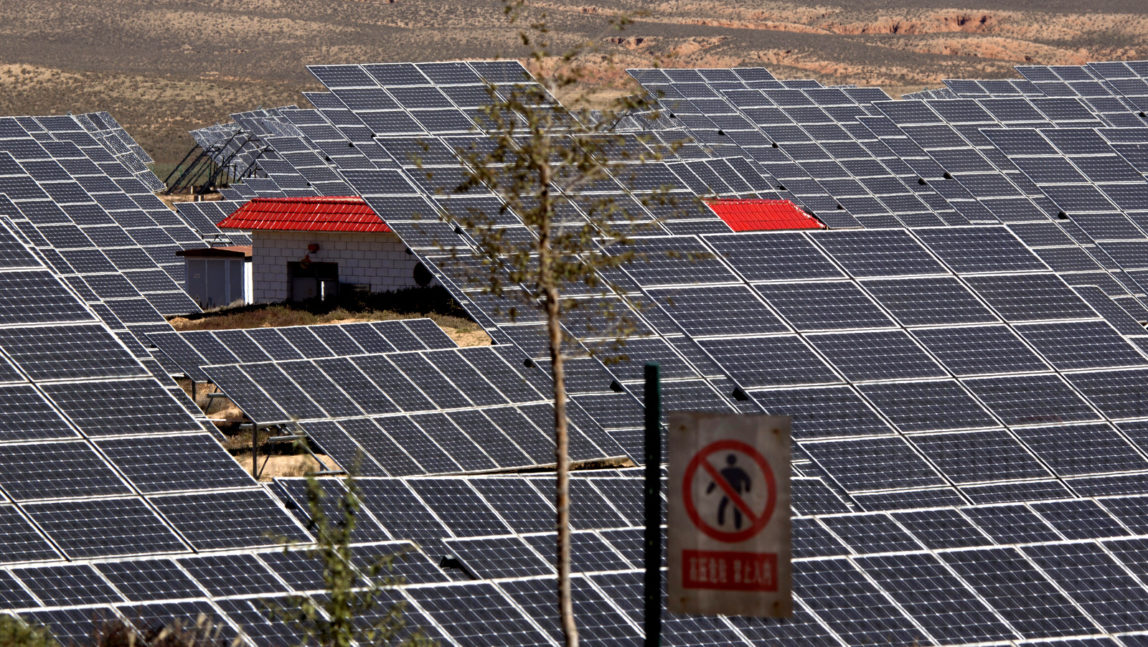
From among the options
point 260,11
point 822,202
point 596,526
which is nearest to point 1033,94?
point 822,202

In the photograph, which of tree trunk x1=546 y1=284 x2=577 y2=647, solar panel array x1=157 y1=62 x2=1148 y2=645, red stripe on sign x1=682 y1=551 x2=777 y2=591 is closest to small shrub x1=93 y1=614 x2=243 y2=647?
solar panel array x1=157 y1=62 x2=1148 y2=645

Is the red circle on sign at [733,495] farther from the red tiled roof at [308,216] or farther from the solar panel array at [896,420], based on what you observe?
the red tiled roof at [308,216]

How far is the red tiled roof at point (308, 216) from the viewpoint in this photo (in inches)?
1639

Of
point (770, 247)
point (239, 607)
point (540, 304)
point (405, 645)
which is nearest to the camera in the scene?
point (540, 304)

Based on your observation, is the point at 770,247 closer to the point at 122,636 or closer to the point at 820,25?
the point at 122,636

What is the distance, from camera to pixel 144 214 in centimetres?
4428

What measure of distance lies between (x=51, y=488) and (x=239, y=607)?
7.82 ft

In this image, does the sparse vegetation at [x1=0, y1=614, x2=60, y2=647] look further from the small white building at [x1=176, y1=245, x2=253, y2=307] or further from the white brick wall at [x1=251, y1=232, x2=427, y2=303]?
the small white building at [x1=176, y1=245, x2=253, y2=307]

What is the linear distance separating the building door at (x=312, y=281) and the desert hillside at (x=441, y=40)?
73.4 metres

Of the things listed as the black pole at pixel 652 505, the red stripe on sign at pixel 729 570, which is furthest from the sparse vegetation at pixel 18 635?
the red stripe on sign at pixel 729 570

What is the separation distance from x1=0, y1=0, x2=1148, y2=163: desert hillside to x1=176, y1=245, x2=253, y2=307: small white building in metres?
71.1

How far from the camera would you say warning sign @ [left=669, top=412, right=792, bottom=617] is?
8648mm

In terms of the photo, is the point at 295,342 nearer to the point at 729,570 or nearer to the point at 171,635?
the point at 171,635

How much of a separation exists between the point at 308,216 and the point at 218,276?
3987 millimetres
